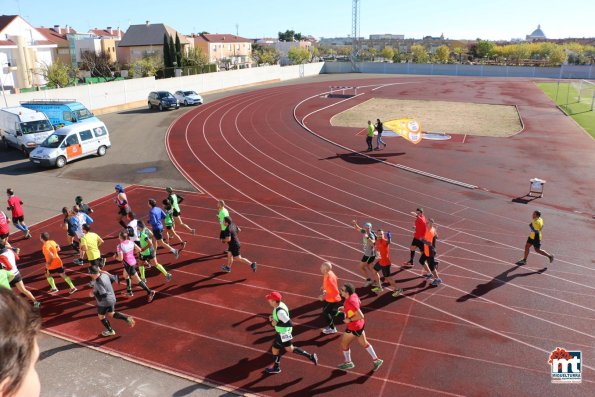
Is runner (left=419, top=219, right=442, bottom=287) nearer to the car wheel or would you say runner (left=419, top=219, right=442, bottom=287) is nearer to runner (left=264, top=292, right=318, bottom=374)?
runner (left=264, top=292, right=318, bottom=374)

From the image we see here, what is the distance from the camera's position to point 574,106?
147 feet

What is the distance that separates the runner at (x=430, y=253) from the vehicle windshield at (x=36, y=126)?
24.1 meters

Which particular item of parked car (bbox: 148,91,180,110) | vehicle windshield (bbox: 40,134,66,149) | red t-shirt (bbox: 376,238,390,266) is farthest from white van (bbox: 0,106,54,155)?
red t-shirt (bbox: 376,238,390,266)

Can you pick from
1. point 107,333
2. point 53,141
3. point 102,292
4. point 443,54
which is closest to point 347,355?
point 102,292

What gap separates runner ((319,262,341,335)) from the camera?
9.64 metres

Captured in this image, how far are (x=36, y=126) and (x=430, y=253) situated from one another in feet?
80.9

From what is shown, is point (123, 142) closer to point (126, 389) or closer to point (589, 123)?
point (126, 389)

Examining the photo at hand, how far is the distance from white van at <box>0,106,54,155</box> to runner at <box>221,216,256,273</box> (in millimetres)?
19050

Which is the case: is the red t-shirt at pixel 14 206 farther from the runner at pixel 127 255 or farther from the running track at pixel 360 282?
the runner at pixel 127 255

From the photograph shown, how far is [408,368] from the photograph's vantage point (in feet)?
29.3

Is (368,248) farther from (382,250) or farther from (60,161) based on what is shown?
(60,161)

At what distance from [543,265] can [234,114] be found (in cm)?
3114

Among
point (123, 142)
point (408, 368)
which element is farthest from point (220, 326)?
point (123, 142)

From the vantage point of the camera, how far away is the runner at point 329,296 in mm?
9641
